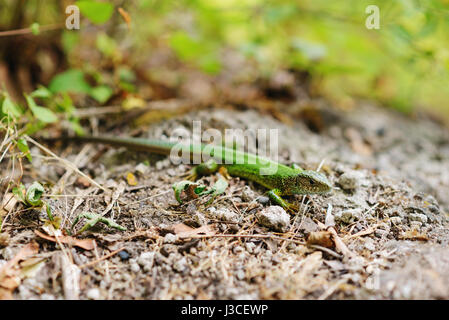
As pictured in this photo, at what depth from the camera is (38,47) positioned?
4191mm

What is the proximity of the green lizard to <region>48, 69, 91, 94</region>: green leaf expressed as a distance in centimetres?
58

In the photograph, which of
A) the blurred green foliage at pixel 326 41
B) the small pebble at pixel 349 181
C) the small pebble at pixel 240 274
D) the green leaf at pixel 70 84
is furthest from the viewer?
the blurred green foliage at pixel 326 41

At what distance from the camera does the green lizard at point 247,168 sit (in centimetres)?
261

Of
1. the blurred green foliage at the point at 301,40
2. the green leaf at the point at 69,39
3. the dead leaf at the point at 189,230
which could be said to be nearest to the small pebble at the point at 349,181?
the dead leaf at the point at 189,230

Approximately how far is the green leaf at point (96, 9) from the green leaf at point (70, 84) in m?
0.74

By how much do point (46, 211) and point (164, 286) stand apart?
1.14m

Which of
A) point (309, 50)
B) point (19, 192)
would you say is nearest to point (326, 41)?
point (309, 50)

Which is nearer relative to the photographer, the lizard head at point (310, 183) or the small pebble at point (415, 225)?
the small pebble at point (415, 225)

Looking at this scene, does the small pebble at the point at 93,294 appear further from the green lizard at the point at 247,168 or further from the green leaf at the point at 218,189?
the green lizard at the point at 247,168

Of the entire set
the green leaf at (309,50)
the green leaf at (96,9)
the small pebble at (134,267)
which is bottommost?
the small pebble at (134,267)

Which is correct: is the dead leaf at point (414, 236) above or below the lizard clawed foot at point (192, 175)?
below

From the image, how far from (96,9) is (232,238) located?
2.67 m

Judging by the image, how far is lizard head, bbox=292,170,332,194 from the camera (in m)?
2.57

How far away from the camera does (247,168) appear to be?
9.74ft
